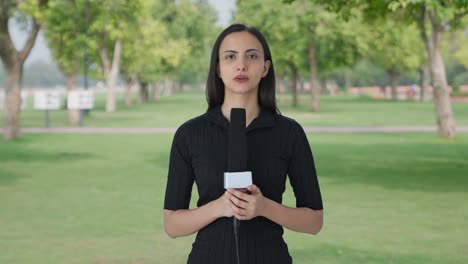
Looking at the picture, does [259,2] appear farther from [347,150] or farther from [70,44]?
[347,150]

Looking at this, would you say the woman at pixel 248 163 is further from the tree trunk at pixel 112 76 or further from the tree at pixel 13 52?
the tree trunk at pixel 112 76

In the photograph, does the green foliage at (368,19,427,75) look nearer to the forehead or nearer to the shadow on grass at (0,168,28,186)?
the shadow on grass at (0,168,28,186)

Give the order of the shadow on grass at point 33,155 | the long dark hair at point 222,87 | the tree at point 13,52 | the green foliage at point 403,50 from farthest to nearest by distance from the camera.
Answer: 1. the green foliage at point 403,50
2. the tree at point 13,52
3. the shadow on grass at point 33,155
4. the long dark hair at point 222,87

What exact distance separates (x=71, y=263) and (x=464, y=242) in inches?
188

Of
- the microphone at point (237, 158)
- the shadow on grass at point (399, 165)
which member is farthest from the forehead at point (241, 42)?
the shadow on grass at point (399, 165)

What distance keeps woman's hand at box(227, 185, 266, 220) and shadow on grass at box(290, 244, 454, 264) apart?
6137 millimetres

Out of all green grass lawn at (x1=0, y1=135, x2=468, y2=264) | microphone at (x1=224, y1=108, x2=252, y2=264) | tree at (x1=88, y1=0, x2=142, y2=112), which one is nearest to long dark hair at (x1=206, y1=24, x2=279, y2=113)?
microphone at (x1=224, y1=108, x2=252, y2=264)

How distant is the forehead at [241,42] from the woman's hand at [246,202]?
0.63 meters

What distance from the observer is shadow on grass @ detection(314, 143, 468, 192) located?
16172 millimetres

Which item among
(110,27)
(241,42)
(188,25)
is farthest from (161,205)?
(188,25)

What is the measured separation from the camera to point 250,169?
10.7 feet

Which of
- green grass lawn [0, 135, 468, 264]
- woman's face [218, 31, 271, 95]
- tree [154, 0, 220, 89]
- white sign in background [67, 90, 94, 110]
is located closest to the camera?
woman's face [218, 31, 271, 95]

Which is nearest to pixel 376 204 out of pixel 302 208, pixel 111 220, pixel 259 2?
pixel 111 220

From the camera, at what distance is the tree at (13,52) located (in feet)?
89.8
